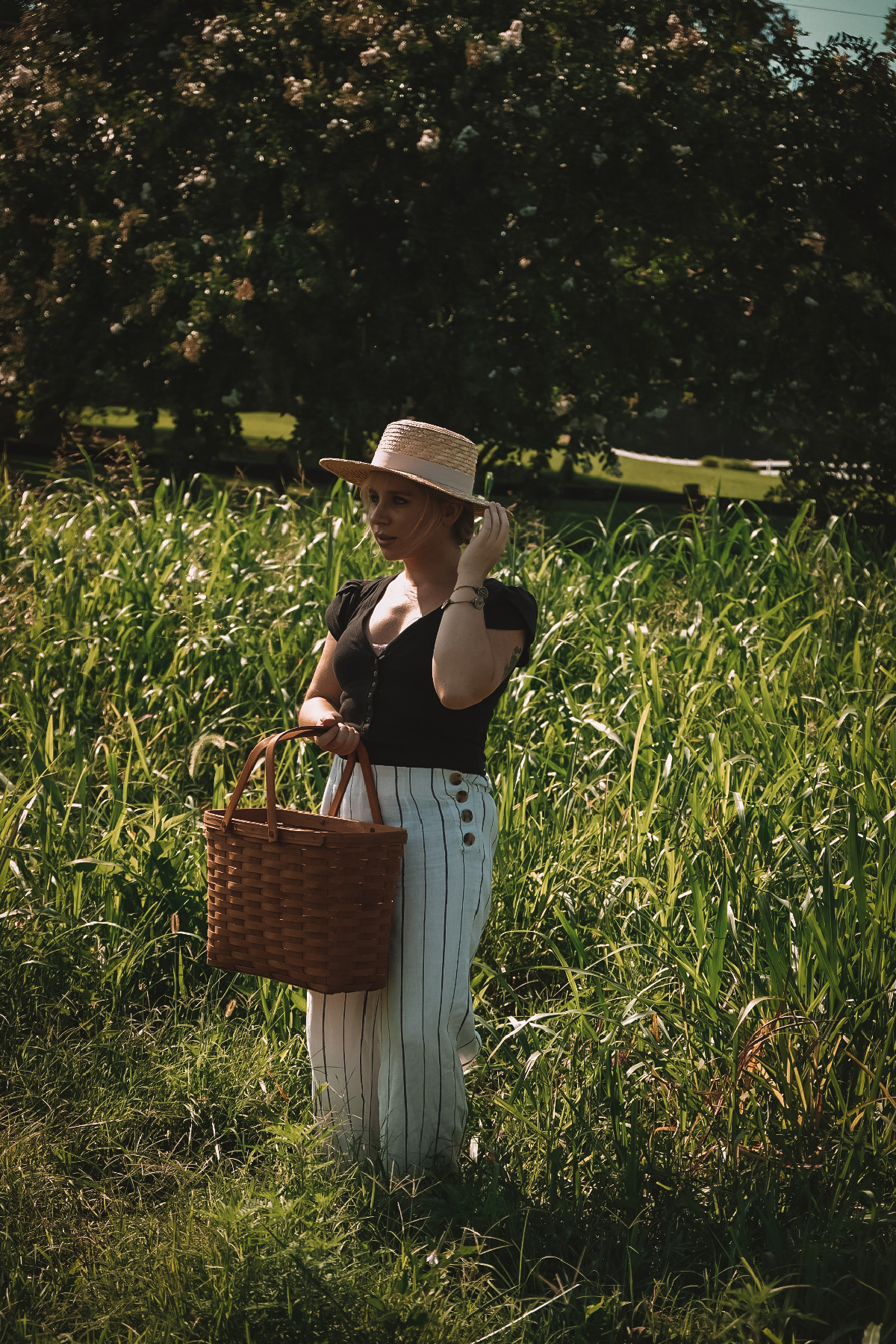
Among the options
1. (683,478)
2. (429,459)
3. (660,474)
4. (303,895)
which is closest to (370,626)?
(429,459)

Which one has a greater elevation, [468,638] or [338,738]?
[468,638]

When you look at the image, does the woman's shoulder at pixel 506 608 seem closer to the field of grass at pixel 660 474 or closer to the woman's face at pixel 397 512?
the woman's face at pixel 397 512

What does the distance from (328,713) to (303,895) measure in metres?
0.45

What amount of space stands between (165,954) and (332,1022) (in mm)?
1030

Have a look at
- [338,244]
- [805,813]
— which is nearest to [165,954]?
[805,813]

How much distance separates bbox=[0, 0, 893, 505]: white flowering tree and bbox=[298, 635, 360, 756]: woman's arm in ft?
16.5

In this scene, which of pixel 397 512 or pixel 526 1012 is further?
pixel 526 1012

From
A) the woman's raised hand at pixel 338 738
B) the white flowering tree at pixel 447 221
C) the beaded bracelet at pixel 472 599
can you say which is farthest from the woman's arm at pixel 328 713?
the white flowering tree at pixel 447 221

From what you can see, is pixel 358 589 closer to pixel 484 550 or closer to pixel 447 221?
pixel 484 550

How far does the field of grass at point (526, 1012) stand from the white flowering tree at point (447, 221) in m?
3.25

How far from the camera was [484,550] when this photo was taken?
83.6 inches

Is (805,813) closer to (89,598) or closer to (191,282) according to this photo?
(89,598)

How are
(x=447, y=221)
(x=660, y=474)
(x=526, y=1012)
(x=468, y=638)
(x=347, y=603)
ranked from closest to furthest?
(x=468, y=638) → (x=347, y=603) → (x=526, y=1012) → (x=447, y=221) → (x=660, y=474)

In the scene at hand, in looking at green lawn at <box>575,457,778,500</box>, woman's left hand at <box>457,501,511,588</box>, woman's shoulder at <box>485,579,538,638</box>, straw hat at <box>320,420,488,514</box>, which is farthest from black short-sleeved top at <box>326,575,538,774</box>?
green lawn at <box>575,457,778,500</box>
